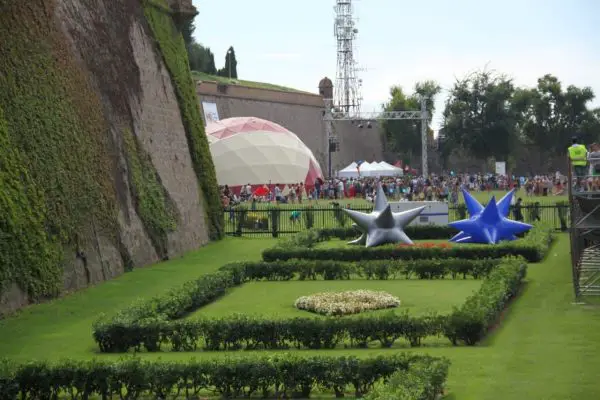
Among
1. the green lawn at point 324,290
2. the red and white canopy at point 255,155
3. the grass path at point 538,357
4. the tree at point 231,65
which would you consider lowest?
the grass path at point 538,357

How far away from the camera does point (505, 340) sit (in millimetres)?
13242

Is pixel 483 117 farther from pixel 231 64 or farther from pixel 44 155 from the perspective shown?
pixel 44 155

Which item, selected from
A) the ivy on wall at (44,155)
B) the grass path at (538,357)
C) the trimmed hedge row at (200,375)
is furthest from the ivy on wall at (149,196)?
the trimmed hedge row at (200,375)

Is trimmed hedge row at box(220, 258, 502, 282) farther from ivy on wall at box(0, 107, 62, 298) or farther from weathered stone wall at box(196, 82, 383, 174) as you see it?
weathered stone wall at box(196, 82, 383, 174)

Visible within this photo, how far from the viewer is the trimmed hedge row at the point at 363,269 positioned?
2019 centimetres

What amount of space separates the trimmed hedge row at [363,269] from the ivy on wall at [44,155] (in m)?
2.94

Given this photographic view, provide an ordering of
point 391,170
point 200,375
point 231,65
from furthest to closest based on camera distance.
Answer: point 231,65 → point 391,170 → point 200,375

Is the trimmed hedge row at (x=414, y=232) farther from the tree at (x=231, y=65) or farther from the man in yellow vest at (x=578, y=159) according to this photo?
the tree at (x=231, y=65)

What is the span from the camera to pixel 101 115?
21375 mm

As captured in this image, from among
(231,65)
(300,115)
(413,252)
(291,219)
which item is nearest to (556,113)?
(300,115)

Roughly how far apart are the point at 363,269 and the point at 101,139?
5.82 metres

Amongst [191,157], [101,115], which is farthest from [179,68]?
[101,115]

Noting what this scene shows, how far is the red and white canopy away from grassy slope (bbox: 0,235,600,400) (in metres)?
27.4

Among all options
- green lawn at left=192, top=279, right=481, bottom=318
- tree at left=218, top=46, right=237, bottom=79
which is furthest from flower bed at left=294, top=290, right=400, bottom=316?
tree at left=218, top=46, right=237, bottom=79
